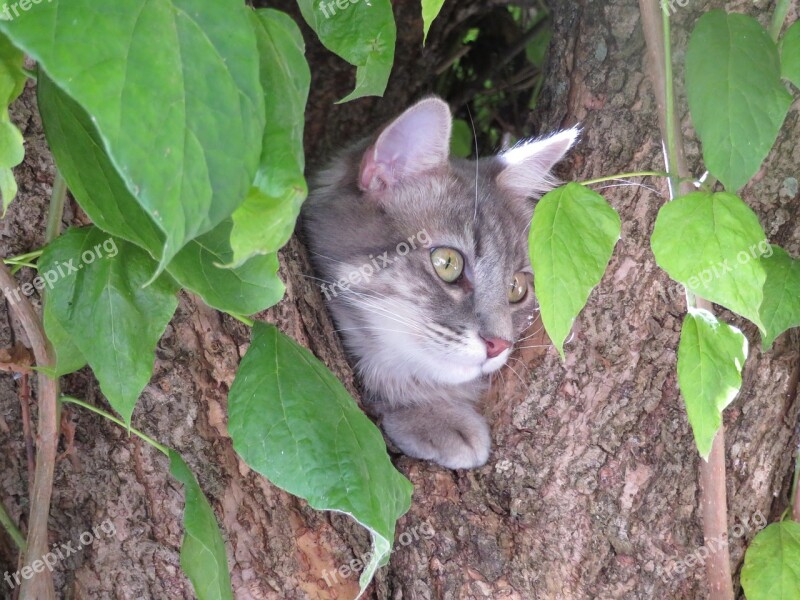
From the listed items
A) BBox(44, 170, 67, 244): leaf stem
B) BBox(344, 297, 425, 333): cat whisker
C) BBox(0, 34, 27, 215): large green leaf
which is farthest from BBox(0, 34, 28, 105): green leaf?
BBox(344, 297, 425, 333): cat whisker

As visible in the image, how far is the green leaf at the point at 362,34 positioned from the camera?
106cm

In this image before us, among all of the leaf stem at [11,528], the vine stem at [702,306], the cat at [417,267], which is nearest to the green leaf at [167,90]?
the vine stem at [702,306]

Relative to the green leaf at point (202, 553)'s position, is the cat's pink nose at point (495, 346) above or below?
below

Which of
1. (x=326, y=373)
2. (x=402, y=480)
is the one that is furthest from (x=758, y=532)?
(x=326, y=373)

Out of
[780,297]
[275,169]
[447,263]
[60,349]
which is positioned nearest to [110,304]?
[60,349]

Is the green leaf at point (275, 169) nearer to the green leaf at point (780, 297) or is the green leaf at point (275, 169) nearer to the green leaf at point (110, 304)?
the green leaf at point (110, 304)

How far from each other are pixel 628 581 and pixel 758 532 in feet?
0.86

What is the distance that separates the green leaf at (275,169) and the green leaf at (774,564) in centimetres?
113

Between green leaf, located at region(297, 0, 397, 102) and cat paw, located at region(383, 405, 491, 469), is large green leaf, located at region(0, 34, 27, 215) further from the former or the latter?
cat paw, located at region(383, 405, 491, 469)

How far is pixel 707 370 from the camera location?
108 cm

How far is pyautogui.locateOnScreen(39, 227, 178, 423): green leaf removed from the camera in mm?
992

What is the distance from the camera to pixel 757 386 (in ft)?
5.02

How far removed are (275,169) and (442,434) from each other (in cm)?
128

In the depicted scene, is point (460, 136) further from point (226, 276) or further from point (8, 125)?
point (8, 125)
